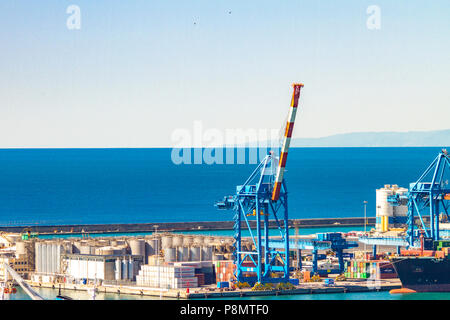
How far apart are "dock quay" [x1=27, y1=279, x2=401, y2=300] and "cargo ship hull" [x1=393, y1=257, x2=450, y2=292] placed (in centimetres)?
93

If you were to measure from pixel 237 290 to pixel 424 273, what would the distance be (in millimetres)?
13164

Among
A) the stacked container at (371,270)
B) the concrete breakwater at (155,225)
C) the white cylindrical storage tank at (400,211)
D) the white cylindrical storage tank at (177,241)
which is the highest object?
the white cylindrical storage tank at (400,211)

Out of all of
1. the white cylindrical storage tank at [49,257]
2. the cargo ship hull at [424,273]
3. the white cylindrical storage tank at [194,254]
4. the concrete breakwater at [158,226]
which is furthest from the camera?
the concrete breakwater at [158,226]

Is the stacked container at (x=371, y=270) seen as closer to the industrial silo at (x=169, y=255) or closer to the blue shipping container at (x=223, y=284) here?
the blue shipping container at (x=223, y=284)

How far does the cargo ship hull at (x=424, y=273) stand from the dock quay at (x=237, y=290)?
93 centimetres

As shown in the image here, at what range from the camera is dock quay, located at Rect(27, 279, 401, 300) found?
61531 mm

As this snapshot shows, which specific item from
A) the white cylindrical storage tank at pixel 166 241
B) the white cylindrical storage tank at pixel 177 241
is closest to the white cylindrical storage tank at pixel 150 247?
the white cylindrical storage tank at pixel 166 241

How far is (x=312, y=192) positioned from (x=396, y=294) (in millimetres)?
128940

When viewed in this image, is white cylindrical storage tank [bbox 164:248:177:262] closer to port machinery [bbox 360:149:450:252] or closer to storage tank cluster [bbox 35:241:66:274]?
storage tank cluster [bbox 35:241:66:274]

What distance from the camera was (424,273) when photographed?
226 feet

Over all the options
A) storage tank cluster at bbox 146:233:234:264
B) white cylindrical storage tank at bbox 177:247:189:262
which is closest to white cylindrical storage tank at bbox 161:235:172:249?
storage tank cluster at bbox 146:233:234:264

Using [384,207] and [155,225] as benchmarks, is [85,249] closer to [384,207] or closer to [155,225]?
[384,207]

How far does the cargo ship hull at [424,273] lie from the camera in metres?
68.6
